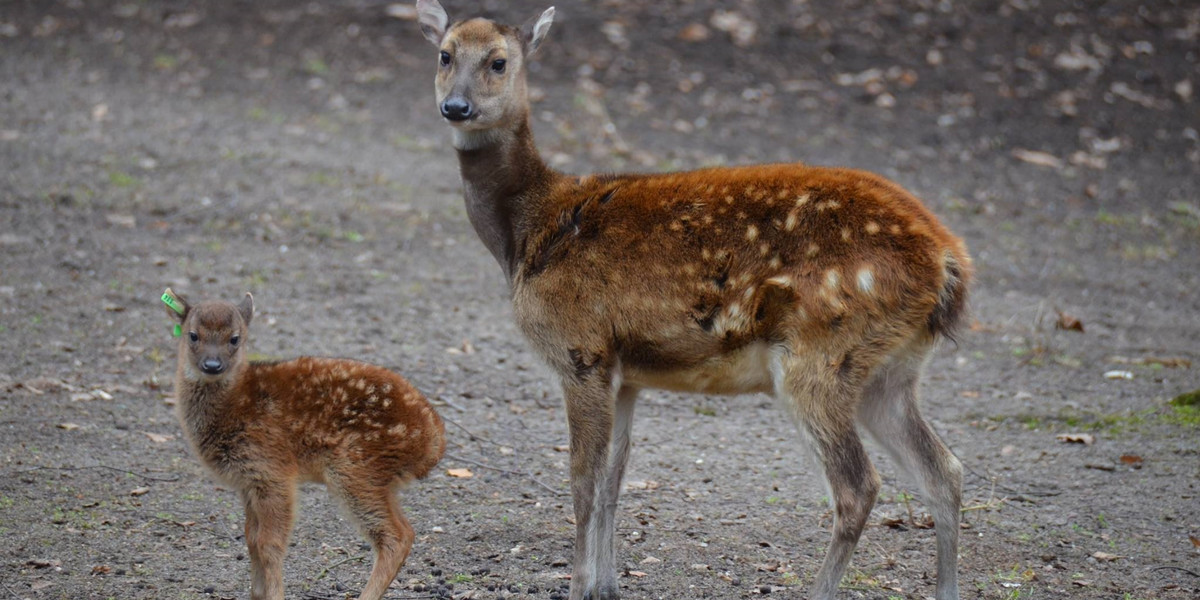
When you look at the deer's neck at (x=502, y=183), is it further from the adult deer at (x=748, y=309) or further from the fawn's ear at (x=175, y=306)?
the fawn's ear at (x=175, y=306)

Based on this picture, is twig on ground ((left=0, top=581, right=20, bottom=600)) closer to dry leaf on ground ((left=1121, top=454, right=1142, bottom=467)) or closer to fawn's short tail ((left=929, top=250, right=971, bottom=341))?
fawn's short tail ((left=929, top=250, right=971, bottom=341))

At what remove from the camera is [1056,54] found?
14.2 meters

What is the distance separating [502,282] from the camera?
10000 mm

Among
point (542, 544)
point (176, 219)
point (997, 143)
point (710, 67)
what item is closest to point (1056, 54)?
point (997, 143)

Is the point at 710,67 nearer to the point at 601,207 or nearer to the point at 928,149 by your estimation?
the point at 928,149

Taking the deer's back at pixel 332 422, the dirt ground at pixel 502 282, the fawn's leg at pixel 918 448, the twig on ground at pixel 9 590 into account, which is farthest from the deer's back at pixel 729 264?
the twig on ground at pixel 9 590

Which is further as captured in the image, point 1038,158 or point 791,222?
point 1038,158

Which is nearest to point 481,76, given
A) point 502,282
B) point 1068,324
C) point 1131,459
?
point 502,282

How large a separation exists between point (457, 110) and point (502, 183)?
0.40 meters

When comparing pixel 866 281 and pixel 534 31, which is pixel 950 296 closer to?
pixel 866 281

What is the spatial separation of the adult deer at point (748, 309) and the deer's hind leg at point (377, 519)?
2.48ft

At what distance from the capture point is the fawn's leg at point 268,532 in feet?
16.9

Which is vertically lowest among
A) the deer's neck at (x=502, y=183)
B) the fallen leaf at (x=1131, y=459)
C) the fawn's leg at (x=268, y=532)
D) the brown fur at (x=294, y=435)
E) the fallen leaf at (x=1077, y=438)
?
the fallen leaf at (x=1077, y=438)

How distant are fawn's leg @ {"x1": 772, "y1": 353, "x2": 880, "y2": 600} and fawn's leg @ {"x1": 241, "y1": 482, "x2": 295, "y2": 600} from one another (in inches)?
82.2
